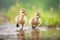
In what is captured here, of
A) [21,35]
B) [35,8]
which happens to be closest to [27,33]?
[21,35]

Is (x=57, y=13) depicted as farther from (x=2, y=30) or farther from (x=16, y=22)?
(x=2, y=30)

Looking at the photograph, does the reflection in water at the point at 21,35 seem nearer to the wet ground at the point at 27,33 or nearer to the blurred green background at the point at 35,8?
the wet ground at the point at 27,33

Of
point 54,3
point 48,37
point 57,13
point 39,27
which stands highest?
point 54,3

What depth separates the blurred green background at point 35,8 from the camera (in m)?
1.46

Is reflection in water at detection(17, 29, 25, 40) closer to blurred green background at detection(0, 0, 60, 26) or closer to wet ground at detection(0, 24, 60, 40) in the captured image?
Answer: wet ground at detection(0, 24, 60, 40)

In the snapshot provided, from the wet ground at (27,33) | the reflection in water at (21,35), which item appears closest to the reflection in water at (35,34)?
the wet ground at (27,33)

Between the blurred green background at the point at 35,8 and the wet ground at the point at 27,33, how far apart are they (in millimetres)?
69

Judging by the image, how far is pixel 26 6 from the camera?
147cm

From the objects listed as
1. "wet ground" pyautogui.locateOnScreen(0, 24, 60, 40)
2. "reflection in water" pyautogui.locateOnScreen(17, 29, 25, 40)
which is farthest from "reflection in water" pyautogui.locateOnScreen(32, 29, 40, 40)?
"reflection in water" pyautogui.locateOnScreen(17, 29, 25, 40)

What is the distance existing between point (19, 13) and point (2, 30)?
24 cm

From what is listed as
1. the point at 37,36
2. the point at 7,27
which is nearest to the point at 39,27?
the point at 37,36

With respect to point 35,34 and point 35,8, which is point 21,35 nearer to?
Answer: point 35,34

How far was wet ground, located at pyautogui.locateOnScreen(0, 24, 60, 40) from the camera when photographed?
1421 mm

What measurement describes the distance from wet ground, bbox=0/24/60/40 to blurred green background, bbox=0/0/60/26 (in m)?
0.07
